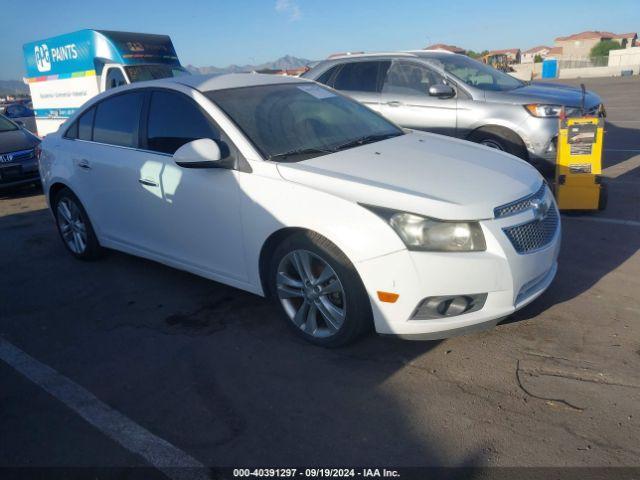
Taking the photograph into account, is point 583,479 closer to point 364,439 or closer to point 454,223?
point 364,439

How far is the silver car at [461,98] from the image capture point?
680 centimetres

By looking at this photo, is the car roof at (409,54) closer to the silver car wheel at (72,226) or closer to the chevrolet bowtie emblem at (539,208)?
the silver car wheel at (72,226)

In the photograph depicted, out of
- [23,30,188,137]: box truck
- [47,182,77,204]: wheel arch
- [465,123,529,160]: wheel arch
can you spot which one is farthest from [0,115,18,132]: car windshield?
[465,123,529,160]: wheel arch

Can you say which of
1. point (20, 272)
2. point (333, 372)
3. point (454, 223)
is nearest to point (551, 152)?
point (454, 223)

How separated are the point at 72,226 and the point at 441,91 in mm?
4577

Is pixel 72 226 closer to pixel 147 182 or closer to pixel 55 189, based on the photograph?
pixel 55 189

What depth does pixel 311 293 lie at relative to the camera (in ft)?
11.3

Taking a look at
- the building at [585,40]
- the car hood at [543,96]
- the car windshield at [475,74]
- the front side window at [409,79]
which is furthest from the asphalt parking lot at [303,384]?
the building at [585,40]

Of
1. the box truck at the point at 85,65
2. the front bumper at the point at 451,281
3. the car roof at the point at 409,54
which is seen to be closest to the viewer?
the front bumper at the point at 451,281

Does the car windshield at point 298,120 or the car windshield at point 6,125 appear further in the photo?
the car windshield at point 6,125

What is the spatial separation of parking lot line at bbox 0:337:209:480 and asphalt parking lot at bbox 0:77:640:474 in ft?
0.04

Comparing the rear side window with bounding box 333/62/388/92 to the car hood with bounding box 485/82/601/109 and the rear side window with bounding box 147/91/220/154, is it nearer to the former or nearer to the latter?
the car hood with bounding box 485/82/601/109

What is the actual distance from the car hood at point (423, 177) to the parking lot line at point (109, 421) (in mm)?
1593

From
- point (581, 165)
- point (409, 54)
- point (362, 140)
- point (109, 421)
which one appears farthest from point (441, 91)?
point (109, 421)
